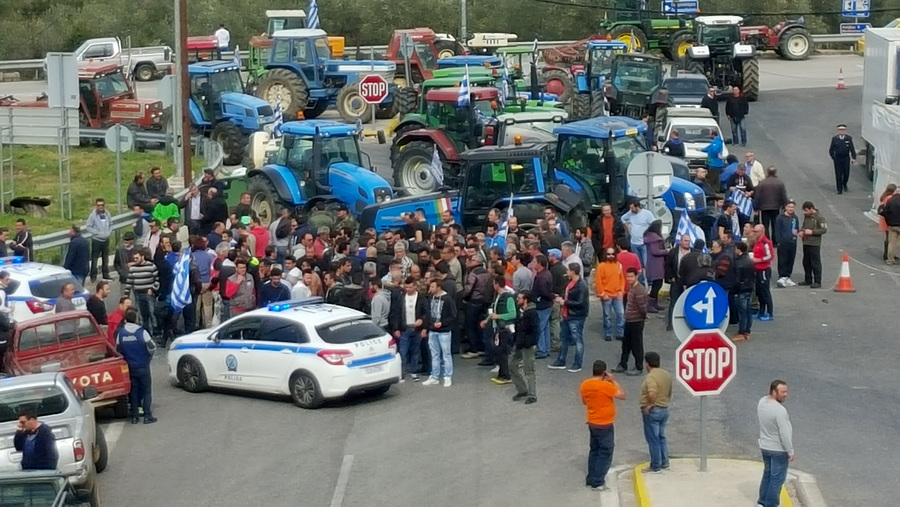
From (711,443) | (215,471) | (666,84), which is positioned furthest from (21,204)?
(711,443)

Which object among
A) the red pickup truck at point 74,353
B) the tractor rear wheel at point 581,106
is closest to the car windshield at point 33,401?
the red pickup truck at point 74,353

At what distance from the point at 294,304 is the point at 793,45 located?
1602 inches

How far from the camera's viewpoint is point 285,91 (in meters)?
41.3

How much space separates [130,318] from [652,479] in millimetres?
6886

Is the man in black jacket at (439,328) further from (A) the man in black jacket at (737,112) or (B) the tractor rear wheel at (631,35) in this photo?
(B) the tractor rear wheel at (631,35)

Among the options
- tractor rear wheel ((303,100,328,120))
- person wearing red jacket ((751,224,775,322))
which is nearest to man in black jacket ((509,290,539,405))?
person wearing red jacket ((751,224,775,322))

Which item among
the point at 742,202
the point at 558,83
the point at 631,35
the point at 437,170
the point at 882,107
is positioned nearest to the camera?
the point at 742,202

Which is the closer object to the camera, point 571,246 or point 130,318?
point 130,318

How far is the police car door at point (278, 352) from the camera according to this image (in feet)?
62.2

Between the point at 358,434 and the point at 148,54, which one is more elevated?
the point at 148,54

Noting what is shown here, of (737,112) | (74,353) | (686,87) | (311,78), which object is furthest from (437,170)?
(311,78)

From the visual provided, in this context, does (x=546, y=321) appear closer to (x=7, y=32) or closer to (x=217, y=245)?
(x=217, y=245)

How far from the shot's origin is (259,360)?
1936 cm

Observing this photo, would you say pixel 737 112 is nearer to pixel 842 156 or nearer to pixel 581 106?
pixel 581 106
